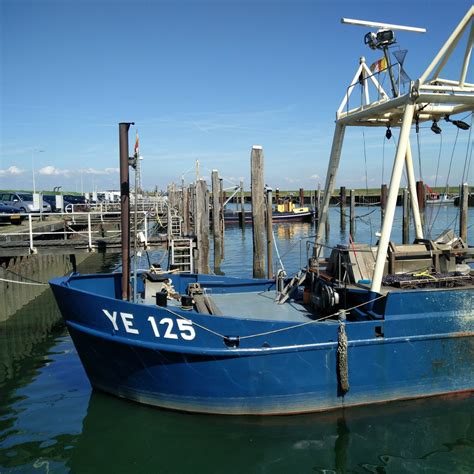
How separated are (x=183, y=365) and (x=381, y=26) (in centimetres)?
598

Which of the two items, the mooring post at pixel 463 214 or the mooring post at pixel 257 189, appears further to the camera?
the mooring post at pixel 463 214

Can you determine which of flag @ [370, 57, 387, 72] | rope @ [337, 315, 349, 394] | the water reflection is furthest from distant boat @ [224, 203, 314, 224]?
→ rope @ [337, 315, 349, 394]

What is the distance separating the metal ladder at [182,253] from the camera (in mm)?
12625

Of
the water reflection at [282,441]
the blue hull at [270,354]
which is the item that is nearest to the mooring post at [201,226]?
the blue hull at [270,354]

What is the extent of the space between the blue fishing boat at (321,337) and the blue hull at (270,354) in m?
0.02

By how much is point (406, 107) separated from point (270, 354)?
3981mm

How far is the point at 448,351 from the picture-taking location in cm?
696

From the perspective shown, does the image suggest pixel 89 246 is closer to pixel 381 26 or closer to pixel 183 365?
pixel 183 365

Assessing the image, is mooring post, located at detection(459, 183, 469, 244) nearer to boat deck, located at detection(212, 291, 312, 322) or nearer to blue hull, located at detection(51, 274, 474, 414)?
boat deck, located at detection(212, 291, 312, 322)

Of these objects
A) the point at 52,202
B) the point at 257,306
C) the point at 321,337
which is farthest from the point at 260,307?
the point at 52,202

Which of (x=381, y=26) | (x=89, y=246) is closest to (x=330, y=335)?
(x=381, y=26)

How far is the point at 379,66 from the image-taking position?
308 inches

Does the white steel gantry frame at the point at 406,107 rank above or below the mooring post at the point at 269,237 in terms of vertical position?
above

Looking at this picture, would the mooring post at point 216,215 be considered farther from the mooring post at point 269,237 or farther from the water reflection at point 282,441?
the water reflection at point 282,441
